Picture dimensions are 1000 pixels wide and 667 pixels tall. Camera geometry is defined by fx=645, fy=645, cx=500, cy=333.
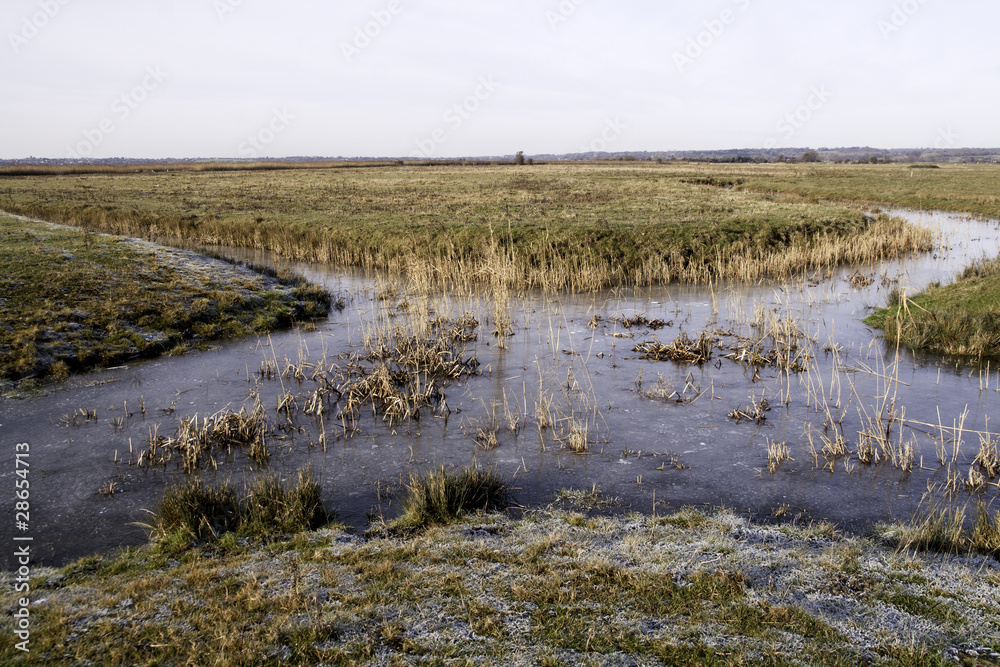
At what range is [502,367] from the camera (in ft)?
44.4

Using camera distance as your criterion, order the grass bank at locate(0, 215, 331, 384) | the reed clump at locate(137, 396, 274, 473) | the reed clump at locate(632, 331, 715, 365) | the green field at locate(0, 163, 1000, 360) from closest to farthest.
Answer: the reed clump at locate(137, 396, 274, 473)
the grass bank at locate(0, 215, 331, 384)
the reed clump at locate(632, 331, 715, 365)
the green field at locate(0, 163, 1000, 360)

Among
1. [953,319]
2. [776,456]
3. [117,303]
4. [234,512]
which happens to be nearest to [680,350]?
[776,456]

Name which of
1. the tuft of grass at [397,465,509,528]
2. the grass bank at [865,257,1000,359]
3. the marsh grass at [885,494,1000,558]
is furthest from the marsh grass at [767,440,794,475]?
the grass bank at [865,257,1000,359]

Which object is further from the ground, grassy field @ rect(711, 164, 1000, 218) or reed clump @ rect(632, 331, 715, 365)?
grassy field @ rect(711, 164, 1000, 218)

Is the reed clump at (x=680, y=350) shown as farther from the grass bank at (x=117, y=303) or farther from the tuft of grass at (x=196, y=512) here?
the grass bank at (x=117, y=303)

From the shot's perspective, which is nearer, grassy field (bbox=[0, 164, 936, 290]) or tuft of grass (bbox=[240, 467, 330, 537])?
tuft of grass (bbox=[240, 467, 330, 537])

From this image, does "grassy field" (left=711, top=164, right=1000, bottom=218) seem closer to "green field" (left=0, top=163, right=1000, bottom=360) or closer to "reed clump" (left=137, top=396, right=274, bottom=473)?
"green field" (left=0, top=163, right=1000, bottom=360)

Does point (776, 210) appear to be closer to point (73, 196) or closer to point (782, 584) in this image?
point (782, 584)

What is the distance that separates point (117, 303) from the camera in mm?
16109

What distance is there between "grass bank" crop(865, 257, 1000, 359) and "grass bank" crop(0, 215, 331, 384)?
14964 mm

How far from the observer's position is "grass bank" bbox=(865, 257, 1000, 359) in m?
13.7

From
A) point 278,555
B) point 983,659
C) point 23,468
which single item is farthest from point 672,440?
point 23,468

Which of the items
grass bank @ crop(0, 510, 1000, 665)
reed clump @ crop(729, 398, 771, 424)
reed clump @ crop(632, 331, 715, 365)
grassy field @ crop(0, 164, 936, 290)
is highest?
grassy field @ crop(0, 164, 936, 290)

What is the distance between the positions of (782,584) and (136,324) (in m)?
15.0
